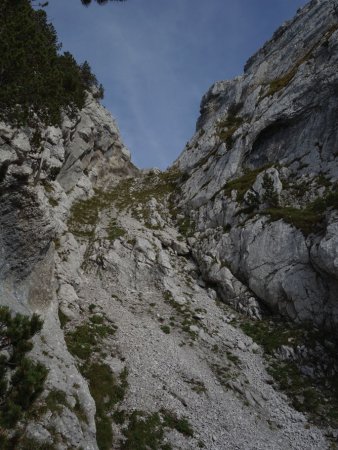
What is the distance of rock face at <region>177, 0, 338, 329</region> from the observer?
27.5 m

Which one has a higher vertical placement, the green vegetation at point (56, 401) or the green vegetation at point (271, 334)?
the green vegetation at point (271, 334)

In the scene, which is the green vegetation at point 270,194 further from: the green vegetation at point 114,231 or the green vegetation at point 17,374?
the green vegetation at point 17,374

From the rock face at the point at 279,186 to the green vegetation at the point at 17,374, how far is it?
21.8 metres

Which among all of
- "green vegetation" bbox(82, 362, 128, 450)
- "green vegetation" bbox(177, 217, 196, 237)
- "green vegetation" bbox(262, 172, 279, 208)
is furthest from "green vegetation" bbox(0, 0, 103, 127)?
"green vegetation" bbox(262, 172, 279, 208)

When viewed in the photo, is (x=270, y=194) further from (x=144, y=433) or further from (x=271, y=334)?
(x=144, y=433)

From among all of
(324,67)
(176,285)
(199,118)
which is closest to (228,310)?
(176,285)

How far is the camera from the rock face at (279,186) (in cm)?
2745

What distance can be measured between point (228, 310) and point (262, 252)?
254 inches

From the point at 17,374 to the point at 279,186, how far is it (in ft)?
119

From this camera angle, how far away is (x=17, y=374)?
27.5 ft

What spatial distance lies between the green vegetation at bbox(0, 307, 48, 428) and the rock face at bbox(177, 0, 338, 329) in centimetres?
2182

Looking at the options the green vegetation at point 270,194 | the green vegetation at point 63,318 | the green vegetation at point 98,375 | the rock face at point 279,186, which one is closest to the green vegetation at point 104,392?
the green vegetation at point 98,375

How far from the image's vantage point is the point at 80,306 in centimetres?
2538

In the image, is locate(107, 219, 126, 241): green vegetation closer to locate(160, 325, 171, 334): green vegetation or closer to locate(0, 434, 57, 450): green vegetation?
locate(160, 325, 171, 334): green vegetation
